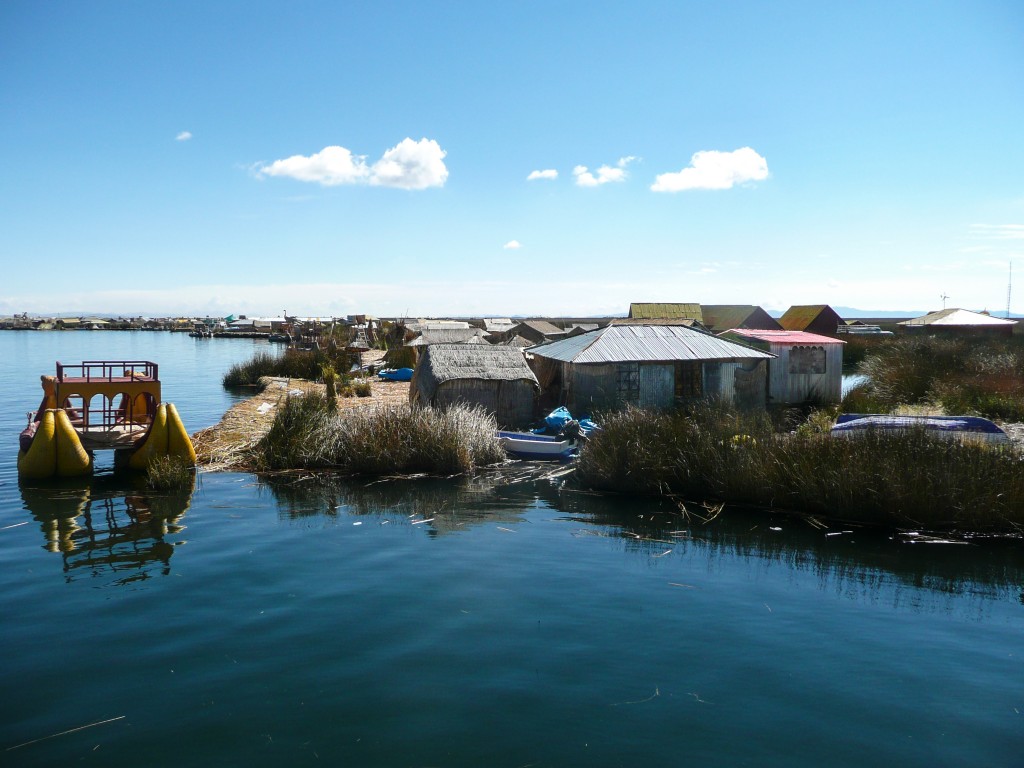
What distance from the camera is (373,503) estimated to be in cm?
1559

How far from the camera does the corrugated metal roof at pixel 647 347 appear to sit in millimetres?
22031

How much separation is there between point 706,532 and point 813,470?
8.18ft

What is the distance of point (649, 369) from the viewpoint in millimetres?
22094

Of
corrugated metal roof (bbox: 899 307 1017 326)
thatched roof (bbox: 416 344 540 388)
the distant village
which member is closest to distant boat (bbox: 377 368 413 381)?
the distant village

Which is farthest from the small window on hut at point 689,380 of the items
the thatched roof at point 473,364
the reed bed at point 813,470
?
the reed bed at point 813,470

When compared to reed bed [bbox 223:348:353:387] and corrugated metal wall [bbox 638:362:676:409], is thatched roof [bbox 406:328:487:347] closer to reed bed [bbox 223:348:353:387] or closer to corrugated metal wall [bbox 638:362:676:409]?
reed bed [bbox 223:348:353:387]

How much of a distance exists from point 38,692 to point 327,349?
3705 centimetres

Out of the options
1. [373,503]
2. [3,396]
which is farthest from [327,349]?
[373,503]

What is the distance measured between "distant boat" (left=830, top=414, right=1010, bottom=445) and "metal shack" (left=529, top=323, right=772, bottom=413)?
570cm

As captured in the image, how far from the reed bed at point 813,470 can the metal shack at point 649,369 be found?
4.57m

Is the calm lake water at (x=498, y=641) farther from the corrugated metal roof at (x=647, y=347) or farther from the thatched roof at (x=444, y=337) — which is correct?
the thatched roof at (x=444, y=337)

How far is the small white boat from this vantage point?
19391mm

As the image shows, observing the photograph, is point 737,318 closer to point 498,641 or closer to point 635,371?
point 635,371

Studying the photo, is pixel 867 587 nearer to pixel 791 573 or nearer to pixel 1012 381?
pixel 791 573
